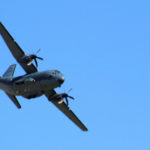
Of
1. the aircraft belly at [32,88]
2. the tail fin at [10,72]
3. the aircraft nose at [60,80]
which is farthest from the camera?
the tail fin at [10,72]

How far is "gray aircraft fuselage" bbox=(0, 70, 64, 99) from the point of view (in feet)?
172

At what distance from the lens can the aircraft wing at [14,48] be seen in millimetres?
53969

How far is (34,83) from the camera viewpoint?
173ft

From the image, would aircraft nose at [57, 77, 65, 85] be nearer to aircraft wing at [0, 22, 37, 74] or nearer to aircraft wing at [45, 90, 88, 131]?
aircraft wing at [0, 22, 37, 74]

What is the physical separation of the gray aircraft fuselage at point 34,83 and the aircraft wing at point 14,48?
130 cm

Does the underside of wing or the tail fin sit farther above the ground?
the tail fin

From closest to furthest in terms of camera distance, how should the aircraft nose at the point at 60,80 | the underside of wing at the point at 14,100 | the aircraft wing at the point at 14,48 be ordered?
the aircraft nose at the point at 60,80 < the aircraft wing at the point at 14,48 < the underside of wing at the point at 14,100

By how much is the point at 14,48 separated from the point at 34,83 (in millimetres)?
5532

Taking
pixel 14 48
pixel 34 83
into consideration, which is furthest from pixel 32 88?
pixel 14 48

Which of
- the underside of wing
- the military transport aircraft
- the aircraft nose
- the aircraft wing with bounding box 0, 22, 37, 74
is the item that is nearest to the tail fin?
the military transport aircraft

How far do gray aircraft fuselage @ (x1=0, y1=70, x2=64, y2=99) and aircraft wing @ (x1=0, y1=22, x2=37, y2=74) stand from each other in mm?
1303

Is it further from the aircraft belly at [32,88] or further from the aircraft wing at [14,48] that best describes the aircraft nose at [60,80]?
the aircraft wing at [14,48]

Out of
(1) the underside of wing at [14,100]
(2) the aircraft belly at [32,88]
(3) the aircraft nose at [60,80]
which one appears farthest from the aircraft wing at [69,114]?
(3) the aircraft nose at [60,80]

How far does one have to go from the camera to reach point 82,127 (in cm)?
6341
